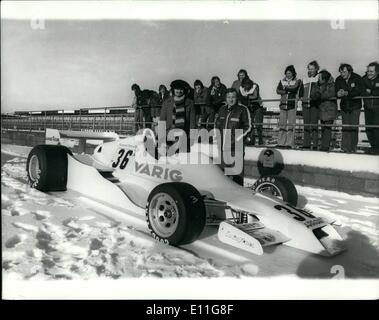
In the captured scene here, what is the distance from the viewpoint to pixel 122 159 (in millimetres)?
5820

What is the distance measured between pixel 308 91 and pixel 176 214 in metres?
5.39

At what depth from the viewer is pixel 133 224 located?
15.6ft

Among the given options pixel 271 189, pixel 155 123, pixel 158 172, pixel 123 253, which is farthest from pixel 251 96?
pixel 123 253

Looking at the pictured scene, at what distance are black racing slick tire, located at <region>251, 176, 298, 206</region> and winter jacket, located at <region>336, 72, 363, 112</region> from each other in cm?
320

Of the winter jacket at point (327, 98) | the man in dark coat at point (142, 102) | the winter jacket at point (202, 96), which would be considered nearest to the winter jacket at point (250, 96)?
the winter jacket at point (202, 96)

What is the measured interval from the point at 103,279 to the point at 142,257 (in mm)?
552

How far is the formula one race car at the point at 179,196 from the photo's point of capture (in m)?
3.98

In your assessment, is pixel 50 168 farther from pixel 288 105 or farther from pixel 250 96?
pixel 288 105

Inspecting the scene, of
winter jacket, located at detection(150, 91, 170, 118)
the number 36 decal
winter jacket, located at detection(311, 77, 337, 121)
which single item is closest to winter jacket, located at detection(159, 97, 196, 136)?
the number 36 decal

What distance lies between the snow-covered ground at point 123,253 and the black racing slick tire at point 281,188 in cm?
72

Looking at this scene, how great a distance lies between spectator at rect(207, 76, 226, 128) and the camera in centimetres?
981

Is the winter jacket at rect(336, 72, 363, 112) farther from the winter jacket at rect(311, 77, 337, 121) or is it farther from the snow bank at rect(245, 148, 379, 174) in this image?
the snow bank at rect(245, 148, 379, 174)

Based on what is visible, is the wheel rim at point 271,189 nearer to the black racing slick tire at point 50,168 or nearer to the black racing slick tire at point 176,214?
the black racing slick tire at point 176,214
